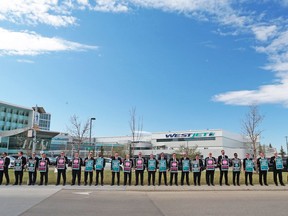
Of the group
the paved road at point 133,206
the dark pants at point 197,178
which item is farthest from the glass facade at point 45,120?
the paved road at point 133,206

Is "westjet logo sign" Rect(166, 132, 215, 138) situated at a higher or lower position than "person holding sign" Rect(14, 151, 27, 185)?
higher

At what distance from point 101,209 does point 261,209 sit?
16.4 feet

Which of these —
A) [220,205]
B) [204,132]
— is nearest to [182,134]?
[204,132]

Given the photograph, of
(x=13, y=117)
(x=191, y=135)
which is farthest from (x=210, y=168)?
(x=13, y=117)

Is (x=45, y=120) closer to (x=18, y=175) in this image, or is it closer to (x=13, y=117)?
(x=13, y=117)

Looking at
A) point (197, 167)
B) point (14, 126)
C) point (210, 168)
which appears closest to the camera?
point (210, 168)

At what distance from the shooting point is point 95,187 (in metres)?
16.4

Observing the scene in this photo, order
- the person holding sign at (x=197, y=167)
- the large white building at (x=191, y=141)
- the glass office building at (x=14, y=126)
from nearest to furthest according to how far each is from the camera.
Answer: the person holding sign at (x=197, y=167), the glass office building at (x=14, y=126), the large white building at (x=191, y=141)

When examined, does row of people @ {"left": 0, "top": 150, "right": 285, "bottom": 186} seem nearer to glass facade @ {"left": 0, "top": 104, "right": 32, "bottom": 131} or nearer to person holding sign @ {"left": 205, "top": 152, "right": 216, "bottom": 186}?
person holding sign @ {"left": 205, "top": 152, "right": 216, "bottom": 186}

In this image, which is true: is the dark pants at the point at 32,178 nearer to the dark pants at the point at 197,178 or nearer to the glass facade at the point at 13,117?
the dark pants at the point at 197,178

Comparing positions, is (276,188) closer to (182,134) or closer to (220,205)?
(220,205)

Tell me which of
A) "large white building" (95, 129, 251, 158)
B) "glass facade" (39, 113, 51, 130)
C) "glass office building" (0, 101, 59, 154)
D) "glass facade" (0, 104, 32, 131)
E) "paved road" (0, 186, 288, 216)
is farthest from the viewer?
"glass facade" (39, 113, 51, 130)

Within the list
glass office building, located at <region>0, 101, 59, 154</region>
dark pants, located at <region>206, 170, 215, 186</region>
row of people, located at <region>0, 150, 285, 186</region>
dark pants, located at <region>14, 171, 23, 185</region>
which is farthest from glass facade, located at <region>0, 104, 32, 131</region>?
dark pants, located at <region>206, 170, 215, 186</region>

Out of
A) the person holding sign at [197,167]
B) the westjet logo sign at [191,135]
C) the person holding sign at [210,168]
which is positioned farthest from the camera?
the westjet logo sign at [191,135]
